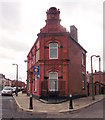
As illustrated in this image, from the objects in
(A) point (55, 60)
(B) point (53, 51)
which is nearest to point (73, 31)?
(B) point (53, 51)

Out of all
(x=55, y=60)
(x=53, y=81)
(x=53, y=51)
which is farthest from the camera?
(x=53, y=51)

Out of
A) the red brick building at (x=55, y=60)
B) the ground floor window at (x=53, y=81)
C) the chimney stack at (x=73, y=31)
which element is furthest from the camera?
the chimney stack at (x=73, y=31)

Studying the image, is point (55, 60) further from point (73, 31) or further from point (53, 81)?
point (73, 31)

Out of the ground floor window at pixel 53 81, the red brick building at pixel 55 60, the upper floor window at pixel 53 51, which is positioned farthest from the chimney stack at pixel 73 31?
the ground floor window at pixel 53 81

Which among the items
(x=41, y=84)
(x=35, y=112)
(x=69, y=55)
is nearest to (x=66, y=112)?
(x=35, y=112)

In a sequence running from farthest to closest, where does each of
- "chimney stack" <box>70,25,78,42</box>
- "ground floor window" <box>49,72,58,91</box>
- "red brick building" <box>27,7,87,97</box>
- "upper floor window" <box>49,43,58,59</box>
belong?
"chimney stack" <box>70,25,78,42</box> < "upper floor window" <box>49,43,58,59</box> < "ground floor window" <box>49,72,58,91</box> < "red brick building" <box>27,7,87,97</box>

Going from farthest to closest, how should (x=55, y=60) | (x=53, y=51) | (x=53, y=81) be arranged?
(x=53, y=51) < (x=55, y=60) < (x=53, y=81)

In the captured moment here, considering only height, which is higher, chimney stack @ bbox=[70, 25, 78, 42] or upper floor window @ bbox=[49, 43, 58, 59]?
chimney stack @ bbox=[70, 25, 78, 42]

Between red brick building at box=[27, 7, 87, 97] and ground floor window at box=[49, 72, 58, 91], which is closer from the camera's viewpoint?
red brick building at box=[27, 7, 87, 97]

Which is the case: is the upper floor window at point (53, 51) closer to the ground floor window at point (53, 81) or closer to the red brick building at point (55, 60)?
the red brick building at point (55, 60)

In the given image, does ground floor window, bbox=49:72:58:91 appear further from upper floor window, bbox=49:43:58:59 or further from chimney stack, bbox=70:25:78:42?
chimney stack, bbox=70:25:78:42

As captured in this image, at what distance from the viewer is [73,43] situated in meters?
24.4

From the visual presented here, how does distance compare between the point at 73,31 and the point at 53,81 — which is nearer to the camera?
the point at 53,81

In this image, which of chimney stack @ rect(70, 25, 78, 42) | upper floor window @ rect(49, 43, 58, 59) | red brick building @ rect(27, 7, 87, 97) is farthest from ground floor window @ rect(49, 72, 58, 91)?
chimney stack @ rect(70, 25, 78, 42)
